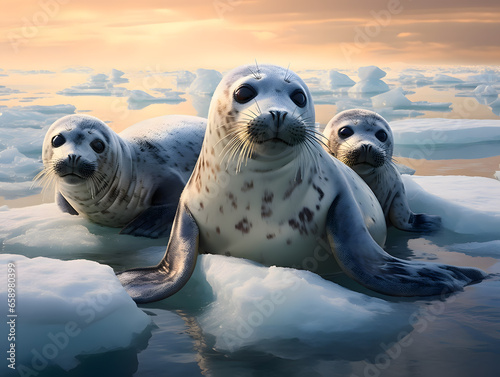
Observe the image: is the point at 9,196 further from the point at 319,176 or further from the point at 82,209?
the point at 319,176

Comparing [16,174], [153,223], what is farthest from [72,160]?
[16,174]

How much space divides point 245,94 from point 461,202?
9.75 feet

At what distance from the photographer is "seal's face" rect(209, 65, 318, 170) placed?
282cm

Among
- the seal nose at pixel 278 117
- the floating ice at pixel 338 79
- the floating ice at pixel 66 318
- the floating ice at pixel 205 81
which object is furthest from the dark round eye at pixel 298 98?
the floating ice at pixel 338 79

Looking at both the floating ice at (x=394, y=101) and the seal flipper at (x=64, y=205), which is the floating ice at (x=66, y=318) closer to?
the seal flipper at (x=64, y=205)

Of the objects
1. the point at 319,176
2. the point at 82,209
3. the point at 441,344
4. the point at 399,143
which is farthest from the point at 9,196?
the point at 399,143

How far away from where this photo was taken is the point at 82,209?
4.84 m

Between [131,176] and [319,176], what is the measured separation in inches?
82.0

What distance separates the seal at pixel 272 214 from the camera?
3.02 meters

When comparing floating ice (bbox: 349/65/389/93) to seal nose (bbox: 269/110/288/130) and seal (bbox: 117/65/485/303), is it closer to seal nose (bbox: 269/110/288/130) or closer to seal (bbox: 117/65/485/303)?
seal (bbox: 117/65/485/303)

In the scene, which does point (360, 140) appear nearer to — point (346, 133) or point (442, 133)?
point (346, 133)

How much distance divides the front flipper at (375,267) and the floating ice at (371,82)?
13.7 meters

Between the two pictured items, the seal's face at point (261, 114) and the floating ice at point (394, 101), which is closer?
the seal's face at point (261, 114)

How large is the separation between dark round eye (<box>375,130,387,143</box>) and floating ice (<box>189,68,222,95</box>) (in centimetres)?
1029
